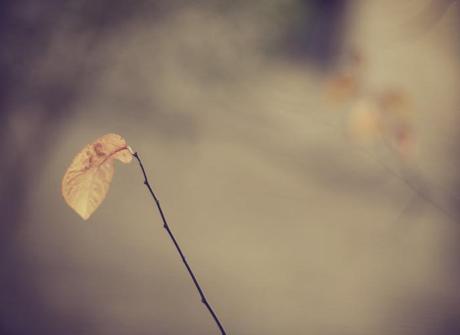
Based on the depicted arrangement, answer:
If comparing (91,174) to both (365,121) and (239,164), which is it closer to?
(239,164)

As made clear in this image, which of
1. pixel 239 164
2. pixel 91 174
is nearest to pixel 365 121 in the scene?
pixel 239 164

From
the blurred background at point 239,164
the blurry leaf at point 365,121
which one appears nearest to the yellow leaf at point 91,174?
the blurred background at point 239,164

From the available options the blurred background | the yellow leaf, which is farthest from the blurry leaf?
the yellow leaf

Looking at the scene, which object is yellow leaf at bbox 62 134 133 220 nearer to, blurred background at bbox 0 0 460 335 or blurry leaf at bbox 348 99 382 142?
blurred background at bbox 0 0 460 335

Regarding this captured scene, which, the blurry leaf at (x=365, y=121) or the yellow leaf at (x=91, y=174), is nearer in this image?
the yellow leaf at (x=91, y=174)

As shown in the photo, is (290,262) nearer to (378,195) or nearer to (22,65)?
(378,195)

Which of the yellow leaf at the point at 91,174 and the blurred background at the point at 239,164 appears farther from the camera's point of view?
the blurred background at the point at 239,164

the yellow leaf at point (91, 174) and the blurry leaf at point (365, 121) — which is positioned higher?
the blurry leaf at point (365, 121)

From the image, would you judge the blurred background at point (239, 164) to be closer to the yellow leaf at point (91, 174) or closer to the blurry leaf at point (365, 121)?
the blurry leaf at point (365, 121)
